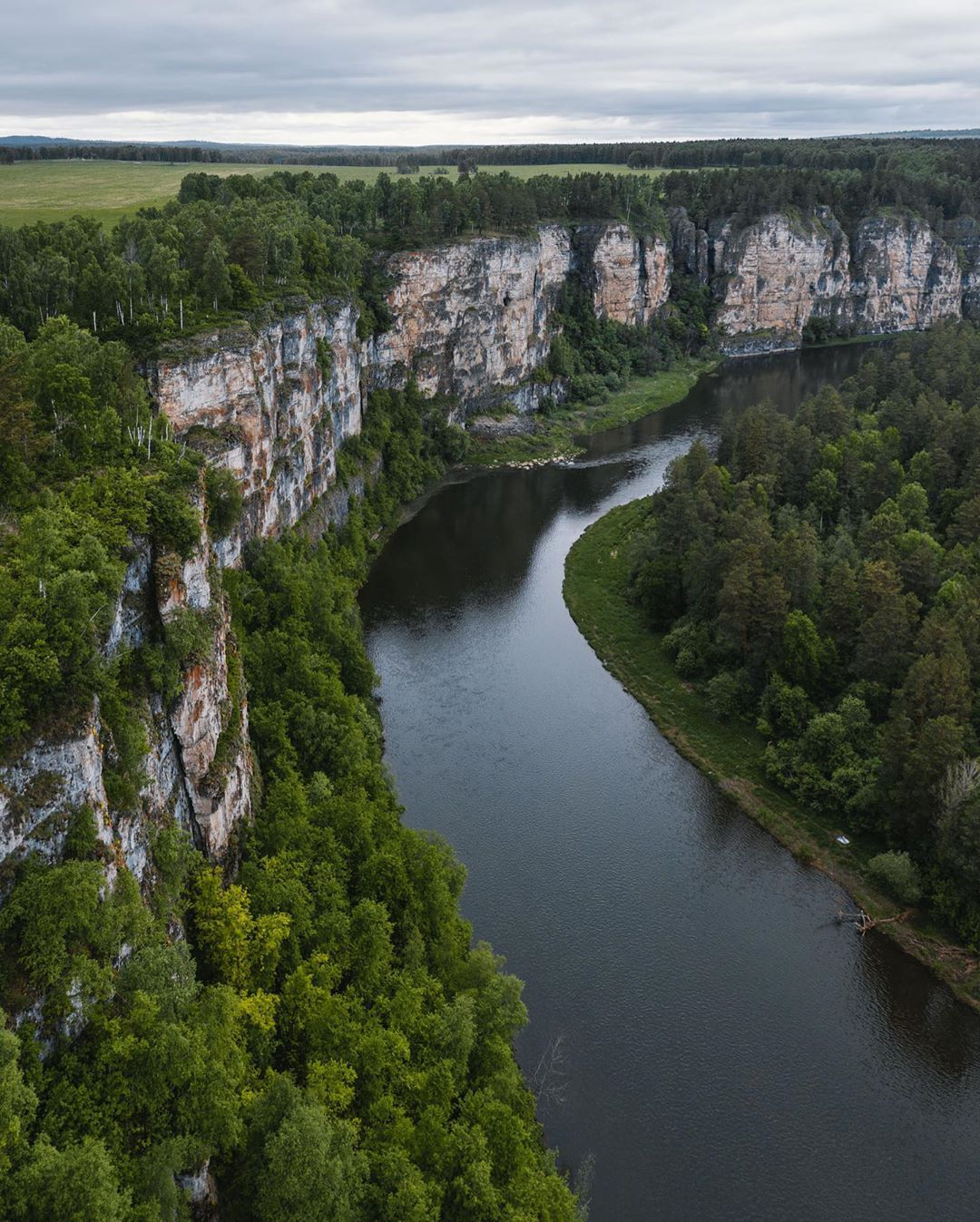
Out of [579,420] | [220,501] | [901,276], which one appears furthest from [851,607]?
[901,276]

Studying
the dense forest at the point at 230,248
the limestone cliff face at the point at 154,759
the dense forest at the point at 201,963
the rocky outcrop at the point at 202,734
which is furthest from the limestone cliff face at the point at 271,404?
the limestone cliff face at the point at 154,759

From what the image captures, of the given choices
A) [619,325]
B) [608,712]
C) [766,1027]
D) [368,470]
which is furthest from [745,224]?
[766,1027]

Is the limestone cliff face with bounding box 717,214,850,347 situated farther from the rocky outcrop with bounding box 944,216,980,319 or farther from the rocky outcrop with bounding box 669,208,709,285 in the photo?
the rocky outcrop with bounding box 944,216,980,319

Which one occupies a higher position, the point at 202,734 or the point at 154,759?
the point at 154,759

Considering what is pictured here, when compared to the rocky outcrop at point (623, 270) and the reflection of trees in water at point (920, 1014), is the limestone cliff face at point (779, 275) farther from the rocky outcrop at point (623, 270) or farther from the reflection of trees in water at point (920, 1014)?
the reflection of trees in water at point (920, 1014)

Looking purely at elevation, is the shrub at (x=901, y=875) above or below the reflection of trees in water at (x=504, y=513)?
below

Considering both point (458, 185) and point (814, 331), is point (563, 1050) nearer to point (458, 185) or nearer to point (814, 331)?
point (458, 185)

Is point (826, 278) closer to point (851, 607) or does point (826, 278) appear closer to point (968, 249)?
point (968, 249)
